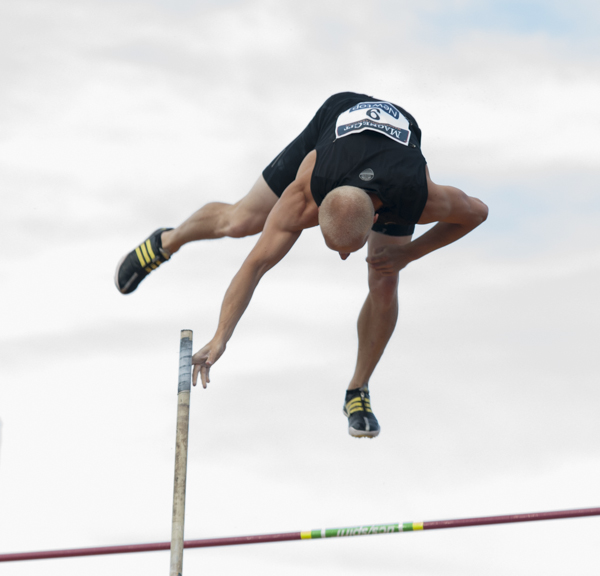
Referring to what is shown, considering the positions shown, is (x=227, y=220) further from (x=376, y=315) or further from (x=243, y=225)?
(x=376, y=315)

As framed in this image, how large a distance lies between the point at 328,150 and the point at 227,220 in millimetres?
1311

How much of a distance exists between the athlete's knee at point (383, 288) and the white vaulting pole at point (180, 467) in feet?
6.23

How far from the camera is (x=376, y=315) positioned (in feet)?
23.5

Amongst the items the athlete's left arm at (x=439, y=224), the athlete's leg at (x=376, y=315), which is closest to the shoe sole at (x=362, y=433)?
the athlete's leg at (x=376, y=315)

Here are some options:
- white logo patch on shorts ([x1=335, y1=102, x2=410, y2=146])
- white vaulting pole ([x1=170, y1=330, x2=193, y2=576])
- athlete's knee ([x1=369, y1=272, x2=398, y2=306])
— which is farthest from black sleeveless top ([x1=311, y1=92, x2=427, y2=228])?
white vaulting pole ([x1=170, y1=330, x2=193, y2=576])

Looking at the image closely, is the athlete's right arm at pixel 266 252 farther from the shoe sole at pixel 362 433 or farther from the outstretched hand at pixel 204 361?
the shoe sole at pixel 362 433

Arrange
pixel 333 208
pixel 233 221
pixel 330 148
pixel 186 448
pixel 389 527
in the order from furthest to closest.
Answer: pixel 233 221
pixel 389 527
pixel 330 148
pixel 333 208
pixel 186 448

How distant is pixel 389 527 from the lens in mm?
6680

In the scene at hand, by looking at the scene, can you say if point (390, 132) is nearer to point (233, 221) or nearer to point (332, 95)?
point (332, 95)

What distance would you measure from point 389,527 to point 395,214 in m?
2.12

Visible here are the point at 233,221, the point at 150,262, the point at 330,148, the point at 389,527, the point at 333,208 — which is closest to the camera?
the point at 333,208

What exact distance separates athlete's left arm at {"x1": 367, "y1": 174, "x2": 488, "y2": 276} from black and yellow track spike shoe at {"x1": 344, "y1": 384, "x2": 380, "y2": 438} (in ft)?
3.40

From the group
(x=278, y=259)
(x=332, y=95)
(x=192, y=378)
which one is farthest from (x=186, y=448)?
(x=332, y=95)

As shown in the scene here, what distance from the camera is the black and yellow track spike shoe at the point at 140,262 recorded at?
768 cm
